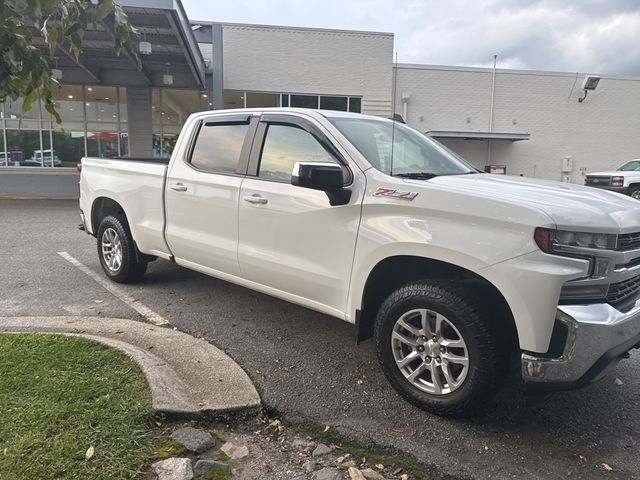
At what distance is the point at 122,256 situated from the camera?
5742 mm

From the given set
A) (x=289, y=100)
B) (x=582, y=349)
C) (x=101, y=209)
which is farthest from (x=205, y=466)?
(x=289, y=100)

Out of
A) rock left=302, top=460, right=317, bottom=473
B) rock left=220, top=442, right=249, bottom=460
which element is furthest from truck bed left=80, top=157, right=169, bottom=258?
rock left=302, top=460, right=317, bottom=473

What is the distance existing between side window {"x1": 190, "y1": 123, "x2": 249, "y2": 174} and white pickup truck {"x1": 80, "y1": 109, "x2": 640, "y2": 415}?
15mm

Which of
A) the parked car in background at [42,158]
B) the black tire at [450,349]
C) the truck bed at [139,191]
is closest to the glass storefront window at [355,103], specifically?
the parked car in background at [42,158]

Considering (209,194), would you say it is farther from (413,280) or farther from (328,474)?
(328,474)

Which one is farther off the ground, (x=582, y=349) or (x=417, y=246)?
(x=417, y=246)

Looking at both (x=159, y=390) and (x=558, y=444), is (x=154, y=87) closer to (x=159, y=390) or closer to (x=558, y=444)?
(x=159, y=390)

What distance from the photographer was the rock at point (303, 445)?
2.86 meters

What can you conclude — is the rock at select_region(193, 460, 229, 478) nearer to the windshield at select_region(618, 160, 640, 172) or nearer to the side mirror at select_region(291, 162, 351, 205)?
the side mirror at select_region(291, 162, 351, 205)

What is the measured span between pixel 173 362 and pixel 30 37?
252 centimetres

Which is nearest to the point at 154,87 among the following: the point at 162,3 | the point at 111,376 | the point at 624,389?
the point at 162,3

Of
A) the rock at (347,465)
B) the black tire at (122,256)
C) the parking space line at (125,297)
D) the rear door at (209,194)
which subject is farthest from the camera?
the black tire at (122,256)

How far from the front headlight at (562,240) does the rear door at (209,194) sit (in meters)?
2.46

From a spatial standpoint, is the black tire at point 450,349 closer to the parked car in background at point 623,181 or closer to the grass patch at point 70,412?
the grass patch at point 70,412
